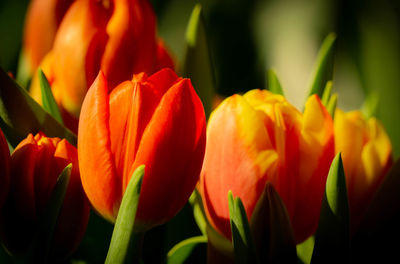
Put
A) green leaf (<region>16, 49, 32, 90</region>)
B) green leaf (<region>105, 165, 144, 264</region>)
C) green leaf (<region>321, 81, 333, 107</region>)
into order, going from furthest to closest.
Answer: green leaf (<region>16, 49, 32, 90</region>) < green leaf (<region>321, 81, 333, 107</region>) < green leaf (<region>105, 165, 144, 264</region>)

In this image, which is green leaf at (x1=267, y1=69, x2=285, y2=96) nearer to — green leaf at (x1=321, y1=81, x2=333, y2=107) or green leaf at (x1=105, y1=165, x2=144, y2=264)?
green leaf at (x1=321, y1=81, x2=333, y2=107)

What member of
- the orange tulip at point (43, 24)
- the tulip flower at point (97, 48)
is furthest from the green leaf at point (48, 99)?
the orange tulip at point (43, 24)

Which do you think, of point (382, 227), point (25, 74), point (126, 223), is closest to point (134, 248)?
point (126, 223)

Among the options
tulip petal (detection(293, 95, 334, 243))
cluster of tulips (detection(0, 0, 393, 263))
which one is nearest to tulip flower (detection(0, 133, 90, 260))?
cluster of tulips (detection(0, 0, 393, 263))

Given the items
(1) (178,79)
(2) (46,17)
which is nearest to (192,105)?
(1) (178,79)

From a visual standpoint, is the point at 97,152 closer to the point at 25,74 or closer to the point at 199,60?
the point at 199,60

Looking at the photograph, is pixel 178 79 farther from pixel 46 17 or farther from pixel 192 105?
pixel 46 17

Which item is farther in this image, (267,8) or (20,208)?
(267,8)
